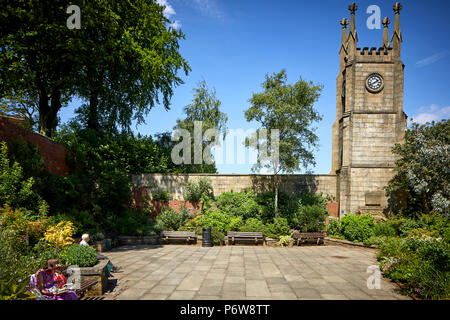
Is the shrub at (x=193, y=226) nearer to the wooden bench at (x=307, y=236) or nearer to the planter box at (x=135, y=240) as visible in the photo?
the planter box at (x=135, y=240)

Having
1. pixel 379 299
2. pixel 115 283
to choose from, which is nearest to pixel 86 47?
pixel 115 283

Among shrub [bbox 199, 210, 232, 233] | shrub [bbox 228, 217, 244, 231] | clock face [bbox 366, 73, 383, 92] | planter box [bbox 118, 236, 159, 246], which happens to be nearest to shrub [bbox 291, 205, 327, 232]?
shrub [bbox 228, 217, 244, 231]

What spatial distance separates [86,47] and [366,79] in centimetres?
1559

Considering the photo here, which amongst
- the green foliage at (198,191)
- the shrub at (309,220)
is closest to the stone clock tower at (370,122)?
the shrub at (309,220)

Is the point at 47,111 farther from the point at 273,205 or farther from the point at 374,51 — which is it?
the point at 374,51

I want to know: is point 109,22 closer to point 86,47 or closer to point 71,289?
point 86,47

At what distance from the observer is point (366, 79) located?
14.6 m

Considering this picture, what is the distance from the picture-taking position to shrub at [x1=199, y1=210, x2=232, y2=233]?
1242 cm

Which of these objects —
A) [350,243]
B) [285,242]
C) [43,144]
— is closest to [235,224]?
[285,242]

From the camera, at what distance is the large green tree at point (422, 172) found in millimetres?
11469

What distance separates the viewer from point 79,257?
215 inches

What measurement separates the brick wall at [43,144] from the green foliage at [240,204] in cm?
887

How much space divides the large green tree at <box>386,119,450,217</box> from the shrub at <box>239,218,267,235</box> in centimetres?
760

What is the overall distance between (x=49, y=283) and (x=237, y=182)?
1236cm
